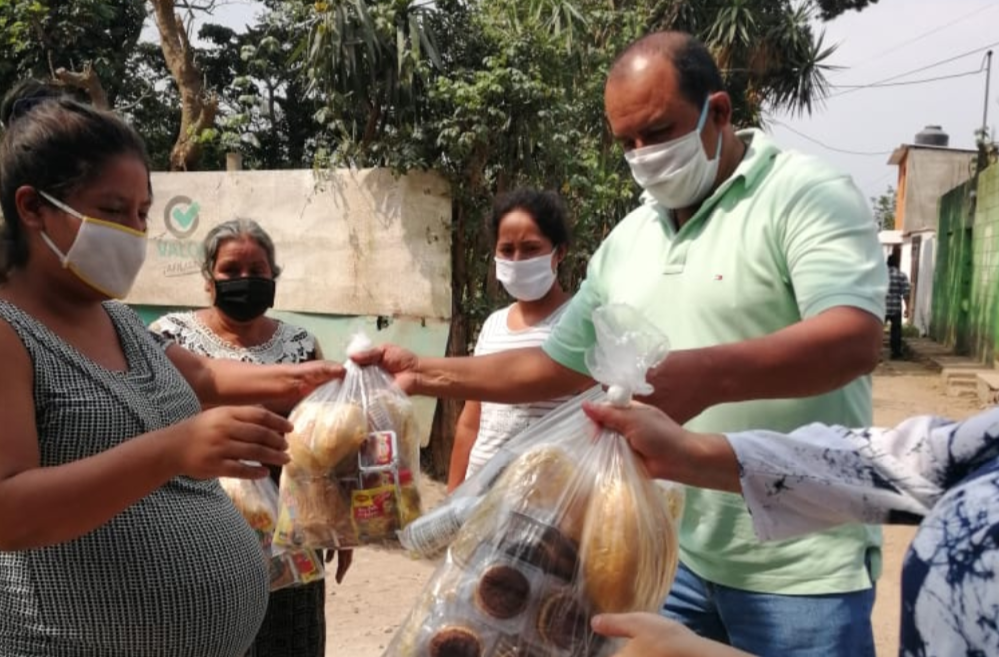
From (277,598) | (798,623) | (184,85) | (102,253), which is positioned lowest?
(277,598)

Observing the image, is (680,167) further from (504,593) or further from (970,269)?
(970,269)

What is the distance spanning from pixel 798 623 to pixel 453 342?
4.35 m

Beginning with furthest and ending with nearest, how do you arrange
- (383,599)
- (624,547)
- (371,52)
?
(371,52) → (383,599) → (624,547)

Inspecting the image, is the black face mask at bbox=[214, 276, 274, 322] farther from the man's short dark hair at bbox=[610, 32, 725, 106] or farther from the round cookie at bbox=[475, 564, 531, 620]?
the round cookie at bbox=[475, 564, 531, 620]

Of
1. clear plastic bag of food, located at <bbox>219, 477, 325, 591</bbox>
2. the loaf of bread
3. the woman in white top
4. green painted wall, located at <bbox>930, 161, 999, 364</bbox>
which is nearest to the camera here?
the loaf of bread

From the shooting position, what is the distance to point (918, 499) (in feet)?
3.60

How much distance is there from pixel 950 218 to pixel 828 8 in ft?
15.5

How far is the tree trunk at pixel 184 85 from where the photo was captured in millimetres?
9000

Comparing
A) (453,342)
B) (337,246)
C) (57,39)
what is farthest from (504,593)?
(57,39)

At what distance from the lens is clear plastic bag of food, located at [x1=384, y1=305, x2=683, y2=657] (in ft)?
4.34

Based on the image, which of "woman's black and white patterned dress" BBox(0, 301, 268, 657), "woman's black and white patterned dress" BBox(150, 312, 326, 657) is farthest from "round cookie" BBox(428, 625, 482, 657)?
"woman's black and white patterned dress" BBox(150, 312, 326, 657)

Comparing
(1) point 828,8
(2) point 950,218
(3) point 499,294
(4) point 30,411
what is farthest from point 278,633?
(2) point 950,218

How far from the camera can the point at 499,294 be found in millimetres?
6039

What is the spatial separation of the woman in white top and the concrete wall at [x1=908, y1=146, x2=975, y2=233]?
95.9ft
